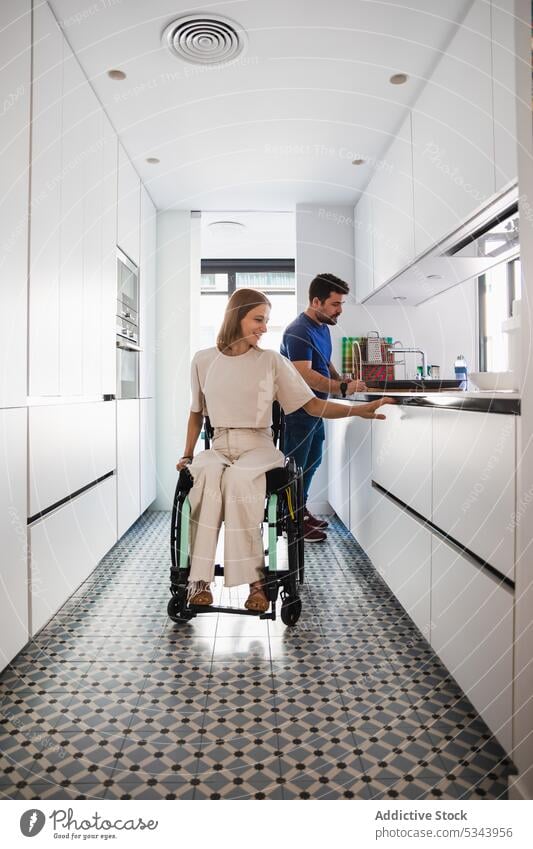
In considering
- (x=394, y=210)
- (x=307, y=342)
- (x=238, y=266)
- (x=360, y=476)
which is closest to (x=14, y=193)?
(x=307, y=342)

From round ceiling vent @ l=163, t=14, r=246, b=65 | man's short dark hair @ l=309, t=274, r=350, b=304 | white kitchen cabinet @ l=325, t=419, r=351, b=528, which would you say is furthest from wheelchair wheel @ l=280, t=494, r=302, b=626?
round ceiling vent @ l=163, t=14, r=246, b=65

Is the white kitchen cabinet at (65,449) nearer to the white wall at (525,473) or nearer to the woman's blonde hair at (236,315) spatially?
the woman's blonde hair at (236,315)

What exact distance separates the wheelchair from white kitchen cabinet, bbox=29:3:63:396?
2.11 feet

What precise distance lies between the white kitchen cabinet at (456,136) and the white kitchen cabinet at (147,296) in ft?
6.52

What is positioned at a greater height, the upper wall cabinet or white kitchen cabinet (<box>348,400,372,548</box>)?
the upper wall cabinet

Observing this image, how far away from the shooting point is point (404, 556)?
207 centimetres

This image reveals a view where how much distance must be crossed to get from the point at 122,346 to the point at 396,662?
7.86ft

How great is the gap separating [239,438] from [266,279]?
3.89 meters

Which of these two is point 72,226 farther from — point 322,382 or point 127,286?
point 322,382

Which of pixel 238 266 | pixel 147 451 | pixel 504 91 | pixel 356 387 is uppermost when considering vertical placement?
pixel 238 266

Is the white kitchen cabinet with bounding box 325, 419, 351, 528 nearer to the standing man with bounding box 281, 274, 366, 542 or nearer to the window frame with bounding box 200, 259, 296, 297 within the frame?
the standing man with bounding box 281, 274, 366, 542

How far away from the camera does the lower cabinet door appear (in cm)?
184

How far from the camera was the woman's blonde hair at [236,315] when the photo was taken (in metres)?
2.23
